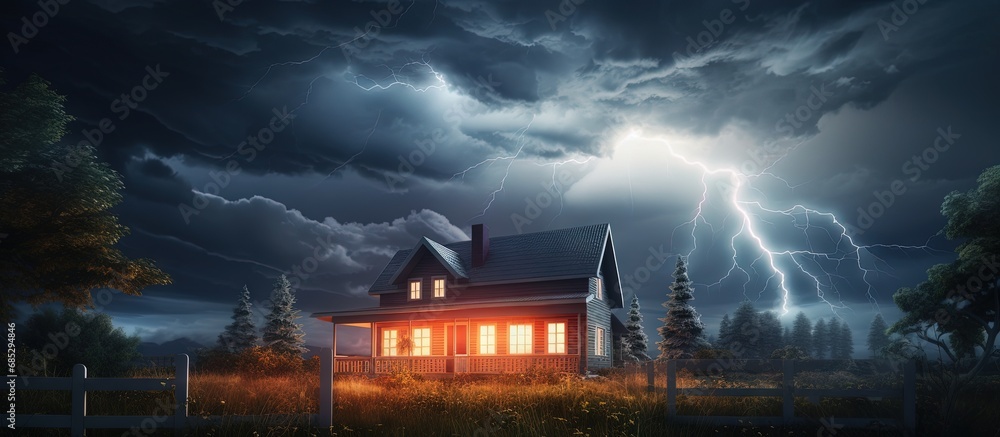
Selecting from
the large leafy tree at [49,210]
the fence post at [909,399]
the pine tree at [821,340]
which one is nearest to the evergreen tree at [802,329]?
the pine tree at [821,340]

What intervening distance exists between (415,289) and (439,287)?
1313 millimetres

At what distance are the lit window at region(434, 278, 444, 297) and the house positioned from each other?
0.06 meters

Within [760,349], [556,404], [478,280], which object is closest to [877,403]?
[556,404]

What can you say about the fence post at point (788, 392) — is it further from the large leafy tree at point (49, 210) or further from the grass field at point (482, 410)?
the large leafy tree at point (49, 210)

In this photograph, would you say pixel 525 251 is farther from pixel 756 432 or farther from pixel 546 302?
pixel 756 432

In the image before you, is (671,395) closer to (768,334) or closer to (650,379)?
(650,379)

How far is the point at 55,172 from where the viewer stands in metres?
21.8

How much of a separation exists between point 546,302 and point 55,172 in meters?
17.3

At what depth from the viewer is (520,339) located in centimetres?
2955

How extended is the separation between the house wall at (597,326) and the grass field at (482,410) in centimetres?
1546

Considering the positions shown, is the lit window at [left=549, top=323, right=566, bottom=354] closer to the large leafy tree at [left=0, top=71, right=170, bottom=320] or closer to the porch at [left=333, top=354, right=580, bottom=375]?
the porch at [left=333, top=354, right=580, bottom=375]

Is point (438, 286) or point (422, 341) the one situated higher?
point (438, 286)

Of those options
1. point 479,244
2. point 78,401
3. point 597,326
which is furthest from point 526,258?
point 78,401

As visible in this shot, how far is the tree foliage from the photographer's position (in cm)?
2303
